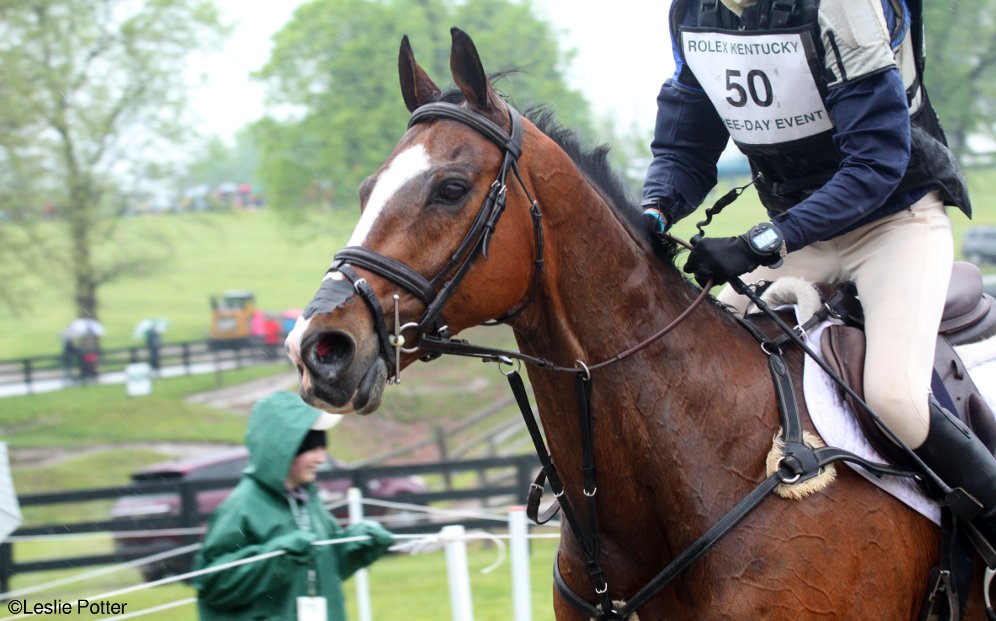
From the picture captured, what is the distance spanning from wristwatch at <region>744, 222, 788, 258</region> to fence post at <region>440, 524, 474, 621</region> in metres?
2.42

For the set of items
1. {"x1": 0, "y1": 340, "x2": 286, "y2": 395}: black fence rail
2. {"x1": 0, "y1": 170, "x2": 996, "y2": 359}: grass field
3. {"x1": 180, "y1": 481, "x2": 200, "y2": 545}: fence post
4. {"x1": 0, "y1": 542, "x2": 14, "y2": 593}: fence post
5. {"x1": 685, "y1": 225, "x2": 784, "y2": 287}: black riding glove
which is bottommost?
{"x1": 0, "y1": 542, "x2": 14, "y2": 593}: fence post

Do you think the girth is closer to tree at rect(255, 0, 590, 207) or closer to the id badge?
the id badge

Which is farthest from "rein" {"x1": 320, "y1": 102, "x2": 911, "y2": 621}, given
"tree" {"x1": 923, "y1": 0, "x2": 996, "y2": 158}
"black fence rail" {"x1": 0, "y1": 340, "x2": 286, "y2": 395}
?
"black fence rail" {"x1": 0, "y1": 340, "x2": 286, "y2": 395}

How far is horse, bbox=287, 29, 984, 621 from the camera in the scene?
2.79 meters

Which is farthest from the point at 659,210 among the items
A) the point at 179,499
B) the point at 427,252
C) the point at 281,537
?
the point at 179,499

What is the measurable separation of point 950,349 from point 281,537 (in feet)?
9.20

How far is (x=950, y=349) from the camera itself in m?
3.44

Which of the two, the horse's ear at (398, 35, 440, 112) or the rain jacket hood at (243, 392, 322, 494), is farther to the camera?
the rain jacket hood at (243, 392, 322, 494)

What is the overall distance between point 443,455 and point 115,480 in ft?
19.9

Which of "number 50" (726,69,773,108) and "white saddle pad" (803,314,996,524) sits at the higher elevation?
"number 50" (726,69,773,108)

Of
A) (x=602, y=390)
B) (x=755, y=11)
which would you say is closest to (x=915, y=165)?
(x=755, y=11)

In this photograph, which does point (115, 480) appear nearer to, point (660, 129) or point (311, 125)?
point (311, 125)

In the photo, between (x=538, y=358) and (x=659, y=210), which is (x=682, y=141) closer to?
(x=659, y=210)

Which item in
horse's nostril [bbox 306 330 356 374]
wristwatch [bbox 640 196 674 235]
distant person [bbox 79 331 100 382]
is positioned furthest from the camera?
distant person [bbox 79 331 100 382]
